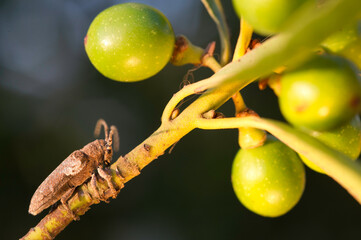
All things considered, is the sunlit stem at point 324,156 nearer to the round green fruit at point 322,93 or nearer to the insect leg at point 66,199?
the round green fruit at point 322,93

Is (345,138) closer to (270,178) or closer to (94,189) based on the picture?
(270,178)

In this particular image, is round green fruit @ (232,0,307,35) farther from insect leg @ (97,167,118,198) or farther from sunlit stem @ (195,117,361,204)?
insect leg @ (97,167,118,198)

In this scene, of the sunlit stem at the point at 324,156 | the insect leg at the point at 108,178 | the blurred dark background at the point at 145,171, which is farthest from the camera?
the blurred dark background at the point at 145,171

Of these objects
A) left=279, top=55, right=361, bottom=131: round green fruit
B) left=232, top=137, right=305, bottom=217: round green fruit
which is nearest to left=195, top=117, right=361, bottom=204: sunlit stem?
left=279, top=55, right=361, bottom=131: round green fruit

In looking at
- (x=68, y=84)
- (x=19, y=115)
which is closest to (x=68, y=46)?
(x=68, y=84)

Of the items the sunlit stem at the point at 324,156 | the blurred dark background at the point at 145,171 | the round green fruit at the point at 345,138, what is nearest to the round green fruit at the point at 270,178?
the round green fruit at the point at 345,138

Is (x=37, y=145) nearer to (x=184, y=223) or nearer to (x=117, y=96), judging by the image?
(x=117, y=96)
